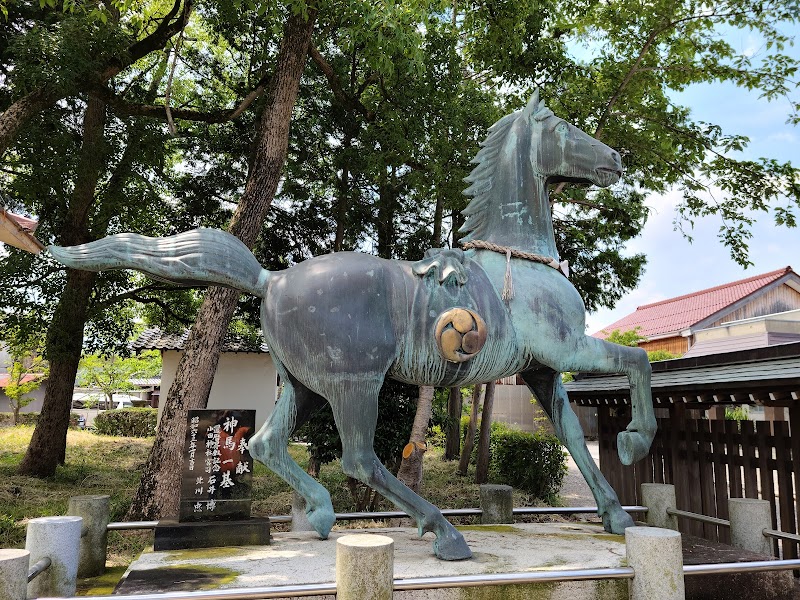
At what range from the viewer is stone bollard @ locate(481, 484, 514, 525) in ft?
17.5

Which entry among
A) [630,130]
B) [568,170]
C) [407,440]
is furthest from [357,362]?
[630,130]

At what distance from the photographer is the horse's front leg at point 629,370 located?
392cm

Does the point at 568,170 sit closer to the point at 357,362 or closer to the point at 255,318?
the point at 357,362

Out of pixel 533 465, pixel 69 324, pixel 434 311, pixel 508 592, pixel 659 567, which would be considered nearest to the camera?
pixel 659 567

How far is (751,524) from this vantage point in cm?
456

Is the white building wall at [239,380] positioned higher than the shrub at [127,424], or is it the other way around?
the white building wall at [239,380]

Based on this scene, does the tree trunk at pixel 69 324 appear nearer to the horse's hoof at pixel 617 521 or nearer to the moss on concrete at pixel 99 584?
the moss on concrete at pixel 99 584

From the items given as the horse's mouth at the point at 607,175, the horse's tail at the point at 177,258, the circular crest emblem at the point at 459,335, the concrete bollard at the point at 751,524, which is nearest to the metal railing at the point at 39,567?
the horse's tail at the point at 177,258

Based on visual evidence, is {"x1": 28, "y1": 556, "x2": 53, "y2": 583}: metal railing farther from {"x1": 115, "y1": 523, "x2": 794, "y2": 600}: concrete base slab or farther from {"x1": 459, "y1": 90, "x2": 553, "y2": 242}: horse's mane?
{"x1": 459, "y1": 90, "x2": 553, "y2": 242}: horse's mane

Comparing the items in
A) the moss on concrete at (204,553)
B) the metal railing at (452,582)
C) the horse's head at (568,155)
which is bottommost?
the moss on concrete at (204,553)

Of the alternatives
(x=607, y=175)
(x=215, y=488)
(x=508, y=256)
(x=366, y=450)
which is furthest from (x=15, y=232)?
(x=607, y=175)

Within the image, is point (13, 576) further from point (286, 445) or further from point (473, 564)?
point (473, 564)

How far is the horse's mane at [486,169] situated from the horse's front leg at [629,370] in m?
1.12

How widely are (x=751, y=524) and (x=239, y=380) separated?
16464 millimetres
